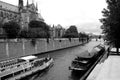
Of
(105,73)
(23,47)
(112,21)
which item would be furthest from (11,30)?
(105,73)

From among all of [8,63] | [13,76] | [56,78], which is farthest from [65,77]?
[8,63]

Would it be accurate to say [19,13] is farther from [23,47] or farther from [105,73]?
[105,73]

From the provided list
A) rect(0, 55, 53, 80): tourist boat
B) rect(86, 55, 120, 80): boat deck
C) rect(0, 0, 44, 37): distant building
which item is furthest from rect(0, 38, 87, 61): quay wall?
rect(0, 0, 44, 37): distant building

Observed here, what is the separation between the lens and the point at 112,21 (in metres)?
12.2

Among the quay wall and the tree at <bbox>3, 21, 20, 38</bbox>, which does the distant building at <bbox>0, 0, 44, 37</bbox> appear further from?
the quay wall

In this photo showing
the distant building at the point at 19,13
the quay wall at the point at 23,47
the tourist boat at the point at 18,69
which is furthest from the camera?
the distant building at the point at 19,13

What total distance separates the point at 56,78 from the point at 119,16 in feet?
30.7

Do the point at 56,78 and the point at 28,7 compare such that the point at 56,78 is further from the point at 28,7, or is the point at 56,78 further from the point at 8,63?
the point at 28,7

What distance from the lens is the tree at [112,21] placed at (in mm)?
12219

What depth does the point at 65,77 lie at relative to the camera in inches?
595

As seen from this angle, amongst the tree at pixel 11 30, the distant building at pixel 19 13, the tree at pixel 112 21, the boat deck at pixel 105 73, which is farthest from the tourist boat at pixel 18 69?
the distant building at pixel 19 13

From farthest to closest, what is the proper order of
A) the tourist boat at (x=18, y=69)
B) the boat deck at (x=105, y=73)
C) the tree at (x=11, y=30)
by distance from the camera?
the tree at (x=11, y=30) → the tourist boat at (x=18, y=69) → the boat deck at (x=105, y=73)

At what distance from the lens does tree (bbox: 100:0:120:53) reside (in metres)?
12.2

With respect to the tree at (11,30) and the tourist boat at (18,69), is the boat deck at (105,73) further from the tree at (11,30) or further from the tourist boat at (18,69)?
the tree at (11,30)
